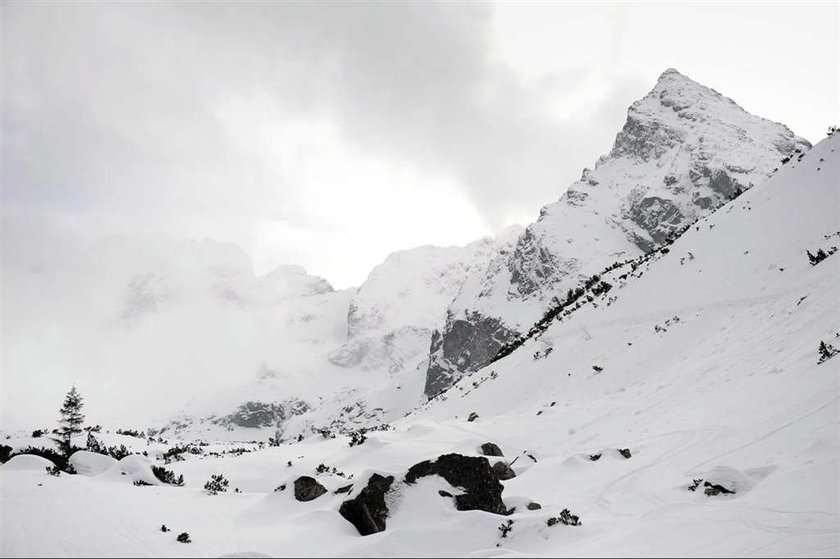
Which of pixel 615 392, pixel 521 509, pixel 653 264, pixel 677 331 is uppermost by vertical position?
pixel 653 264

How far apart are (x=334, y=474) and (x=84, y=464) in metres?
5.60

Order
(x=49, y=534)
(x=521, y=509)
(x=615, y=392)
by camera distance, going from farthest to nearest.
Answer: (x=615, y=392)
(x=521, y=509)
(x=49, y=534)

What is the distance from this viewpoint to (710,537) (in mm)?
6141

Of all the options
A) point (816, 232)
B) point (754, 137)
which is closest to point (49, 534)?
point (816, 232)

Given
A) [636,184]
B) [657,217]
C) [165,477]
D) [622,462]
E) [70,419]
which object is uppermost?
[636,184]

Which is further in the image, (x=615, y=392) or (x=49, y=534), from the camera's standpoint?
(x=615, y=392)

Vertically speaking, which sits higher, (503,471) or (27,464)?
(27,464)

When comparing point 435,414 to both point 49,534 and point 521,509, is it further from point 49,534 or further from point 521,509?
point 49,534

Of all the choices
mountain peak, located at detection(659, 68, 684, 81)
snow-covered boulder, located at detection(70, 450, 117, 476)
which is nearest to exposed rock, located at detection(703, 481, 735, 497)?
snow-covered boulder, located at detection(70, 450, 117, 476)

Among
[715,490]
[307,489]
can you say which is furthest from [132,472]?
[715,490]

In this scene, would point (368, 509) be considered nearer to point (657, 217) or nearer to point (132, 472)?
point (132, 472)

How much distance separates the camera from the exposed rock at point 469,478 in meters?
7.64

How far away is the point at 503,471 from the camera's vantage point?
11.3m

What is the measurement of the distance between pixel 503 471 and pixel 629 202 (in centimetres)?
14086
